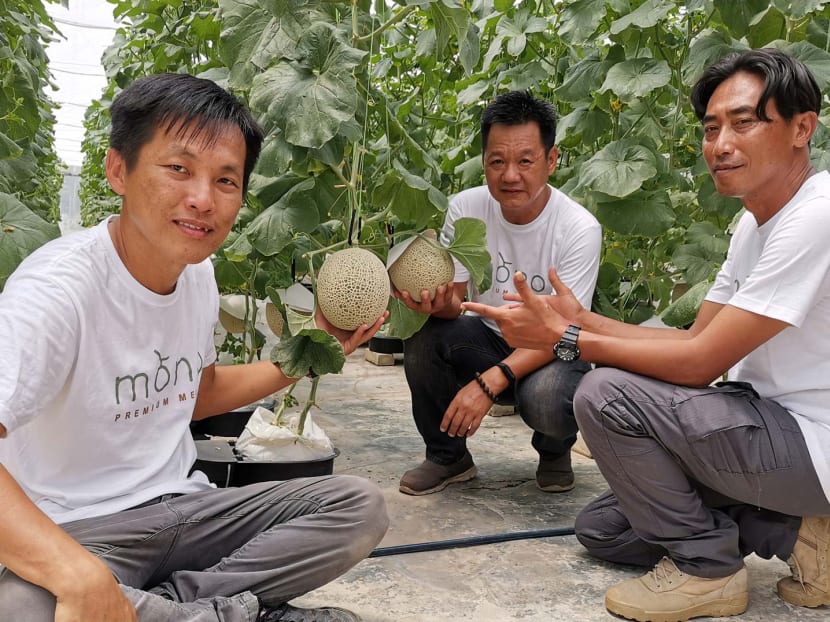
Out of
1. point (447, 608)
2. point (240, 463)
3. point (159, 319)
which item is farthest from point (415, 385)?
point (159, 319)

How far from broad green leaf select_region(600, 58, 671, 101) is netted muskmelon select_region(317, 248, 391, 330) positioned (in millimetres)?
1233

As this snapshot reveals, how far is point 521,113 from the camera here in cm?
267

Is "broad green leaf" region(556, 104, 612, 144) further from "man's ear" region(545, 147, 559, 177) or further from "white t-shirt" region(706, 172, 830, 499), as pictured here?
"white t-shirt" region(706, 172, 830, 499)

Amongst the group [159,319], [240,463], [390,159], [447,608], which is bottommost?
[447,608]

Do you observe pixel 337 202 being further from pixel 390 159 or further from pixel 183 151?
pixel 183 151

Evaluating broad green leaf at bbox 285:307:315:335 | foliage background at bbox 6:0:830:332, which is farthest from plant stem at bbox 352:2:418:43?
broad green leaf at bbox 285:307:315:335

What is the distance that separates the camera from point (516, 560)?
7.30 feet

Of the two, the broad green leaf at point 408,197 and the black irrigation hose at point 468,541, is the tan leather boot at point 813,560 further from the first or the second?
the broad green leaf at point 408,197

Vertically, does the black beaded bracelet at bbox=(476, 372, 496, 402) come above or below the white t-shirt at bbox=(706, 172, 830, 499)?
below

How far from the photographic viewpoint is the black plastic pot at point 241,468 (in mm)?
2320

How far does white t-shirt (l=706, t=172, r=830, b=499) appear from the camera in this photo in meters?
1.77

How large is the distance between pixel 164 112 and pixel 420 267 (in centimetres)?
87

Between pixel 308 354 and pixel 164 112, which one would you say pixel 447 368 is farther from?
pixel 164 112

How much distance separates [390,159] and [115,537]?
1.21 m
